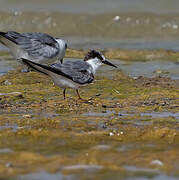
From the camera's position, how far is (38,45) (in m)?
8.59

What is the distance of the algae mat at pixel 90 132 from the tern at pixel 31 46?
2.15ft

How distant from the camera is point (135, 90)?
24.5ft

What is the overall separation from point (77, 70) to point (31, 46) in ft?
6.34

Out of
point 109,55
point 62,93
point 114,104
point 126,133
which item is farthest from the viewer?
point 109,55

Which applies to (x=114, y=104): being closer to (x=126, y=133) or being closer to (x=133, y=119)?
(x=133, y=119)

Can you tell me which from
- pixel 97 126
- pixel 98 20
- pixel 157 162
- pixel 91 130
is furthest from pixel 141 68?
pixel 157 162

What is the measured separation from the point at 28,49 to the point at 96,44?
5.19 metres

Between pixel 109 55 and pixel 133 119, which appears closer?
pixel 133 119

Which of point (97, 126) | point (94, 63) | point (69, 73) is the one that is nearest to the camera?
point (97, 126)

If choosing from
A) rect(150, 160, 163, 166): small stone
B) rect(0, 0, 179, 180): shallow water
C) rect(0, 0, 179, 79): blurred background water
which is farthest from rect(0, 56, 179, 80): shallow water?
rect(150, 160, 163, 166): small stone

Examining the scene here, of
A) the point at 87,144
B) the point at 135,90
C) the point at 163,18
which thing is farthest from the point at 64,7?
the point at 87,144

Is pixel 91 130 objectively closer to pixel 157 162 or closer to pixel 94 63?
pixel 157 162

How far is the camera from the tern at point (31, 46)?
822 cm

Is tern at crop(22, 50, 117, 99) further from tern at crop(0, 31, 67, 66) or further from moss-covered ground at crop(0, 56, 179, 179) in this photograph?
tern at crop(0, 31, 67, 66)
